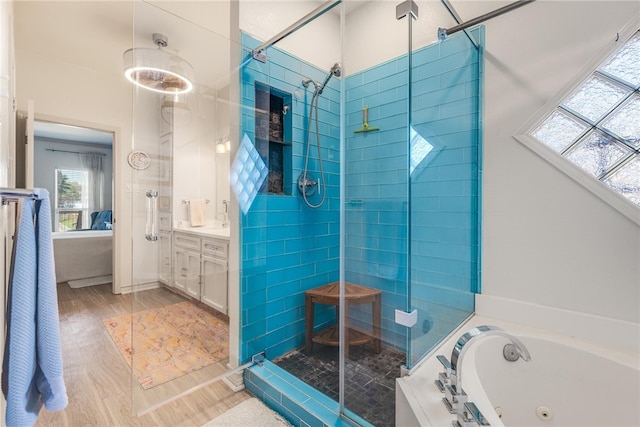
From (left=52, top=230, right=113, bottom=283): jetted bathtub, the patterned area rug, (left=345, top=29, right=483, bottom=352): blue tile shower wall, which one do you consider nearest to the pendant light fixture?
(left=345, top=29, right=483, bottom=352): blue tile shower wall

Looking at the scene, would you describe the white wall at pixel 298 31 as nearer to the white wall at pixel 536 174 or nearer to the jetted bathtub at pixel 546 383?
the white wall at pixel 536 174

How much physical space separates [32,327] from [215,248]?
62.2 inches

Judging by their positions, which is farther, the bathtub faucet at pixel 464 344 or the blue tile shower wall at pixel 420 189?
the blue tile shower wall at pixel 420 189

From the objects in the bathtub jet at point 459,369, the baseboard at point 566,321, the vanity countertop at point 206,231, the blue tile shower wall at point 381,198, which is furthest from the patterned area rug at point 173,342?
the baseboard at point 566,321

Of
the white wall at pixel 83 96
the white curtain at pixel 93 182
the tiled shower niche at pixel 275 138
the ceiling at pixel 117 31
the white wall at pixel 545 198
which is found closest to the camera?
the white wall at pixel 545 198

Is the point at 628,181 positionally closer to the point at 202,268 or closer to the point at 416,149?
the point at 416,149

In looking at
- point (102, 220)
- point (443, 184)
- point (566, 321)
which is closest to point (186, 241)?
point (443, 184)

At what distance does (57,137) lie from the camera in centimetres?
647

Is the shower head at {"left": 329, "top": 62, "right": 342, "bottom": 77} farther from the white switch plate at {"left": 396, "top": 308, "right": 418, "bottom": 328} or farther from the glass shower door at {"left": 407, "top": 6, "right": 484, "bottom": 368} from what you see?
the white switch plate at {"left": 396, "top": 308, "right": 418, "bottom": 328}

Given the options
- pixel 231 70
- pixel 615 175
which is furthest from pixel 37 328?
pixel 615 175

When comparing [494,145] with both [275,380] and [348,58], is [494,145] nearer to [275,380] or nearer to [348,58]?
[348,58]

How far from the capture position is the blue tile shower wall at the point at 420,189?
147 centimetres

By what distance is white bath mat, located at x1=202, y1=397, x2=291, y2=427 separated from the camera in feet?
5.13

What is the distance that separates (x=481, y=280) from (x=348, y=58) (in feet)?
5.46
